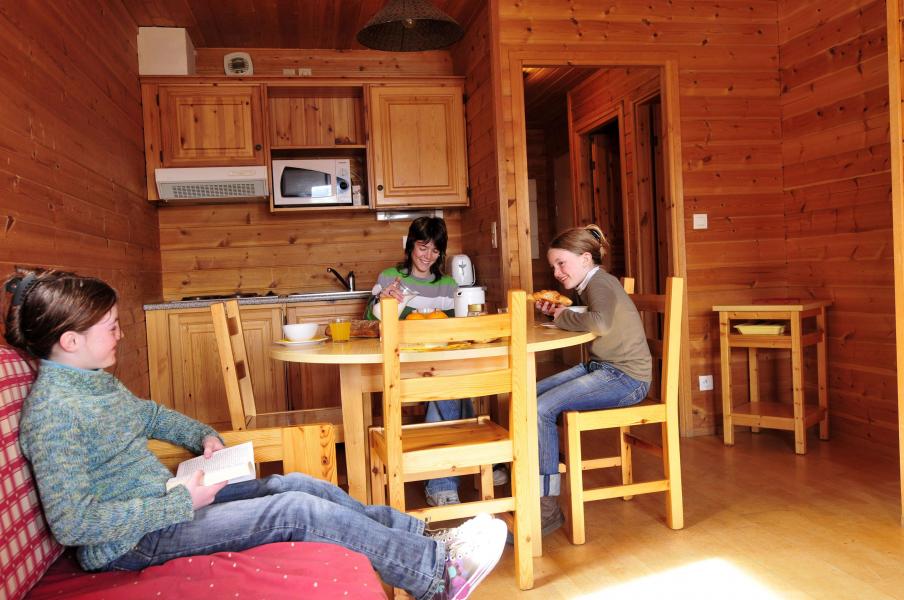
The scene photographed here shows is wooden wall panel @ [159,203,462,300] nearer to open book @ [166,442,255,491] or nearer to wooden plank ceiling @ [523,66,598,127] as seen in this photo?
wooden plank ceiling @ [523,66,598,127]

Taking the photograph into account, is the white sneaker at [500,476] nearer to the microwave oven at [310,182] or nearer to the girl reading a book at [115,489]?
the girl reading a book at [115,489]

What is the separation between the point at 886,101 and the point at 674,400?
1.86 metres

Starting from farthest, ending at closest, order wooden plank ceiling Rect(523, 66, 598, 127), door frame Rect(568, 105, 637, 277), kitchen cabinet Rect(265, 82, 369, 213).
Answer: wooden plank ceiling Rect(523, 66, 598, 127), door frame Rect(568, 105, 637, 277), kitchen cabinet Rect(265, 82, 369, 213)

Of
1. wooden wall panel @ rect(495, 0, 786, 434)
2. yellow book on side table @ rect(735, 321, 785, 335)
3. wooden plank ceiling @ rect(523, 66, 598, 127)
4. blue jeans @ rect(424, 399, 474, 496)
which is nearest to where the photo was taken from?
blue jeans @ rect(424, 399, 474, 496)

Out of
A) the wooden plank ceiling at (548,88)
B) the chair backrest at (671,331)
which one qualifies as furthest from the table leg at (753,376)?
the wooden plank ceiling at (548,88)

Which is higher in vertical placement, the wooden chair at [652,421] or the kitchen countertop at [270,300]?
the kitchen countertop at [270,300]

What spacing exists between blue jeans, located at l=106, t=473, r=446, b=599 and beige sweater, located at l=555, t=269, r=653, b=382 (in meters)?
1.11

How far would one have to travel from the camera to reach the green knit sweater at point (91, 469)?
117 cm

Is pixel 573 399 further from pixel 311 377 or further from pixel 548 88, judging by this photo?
pixel 548 88

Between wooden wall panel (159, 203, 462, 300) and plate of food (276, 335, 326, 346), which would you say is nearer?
plate of food (276, 335, 326, 346)

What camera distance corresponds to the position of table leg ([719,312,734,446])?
11.5 feet

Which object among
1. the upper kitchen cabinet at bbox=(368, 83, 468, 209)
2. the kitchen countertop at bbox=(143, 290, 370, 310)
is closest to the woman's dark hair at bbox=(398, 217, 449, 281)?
the kitchen countertop at bbox=(143, 290, 370, 310)

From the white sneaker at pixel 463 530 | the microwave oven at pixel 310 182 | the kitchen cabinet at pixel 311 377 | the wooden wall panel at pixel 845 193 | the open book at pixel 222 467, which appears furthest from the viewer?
the microwave oven at pixel 310 182

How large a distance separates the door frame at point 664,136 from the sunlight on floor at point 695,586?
163 centimetres
